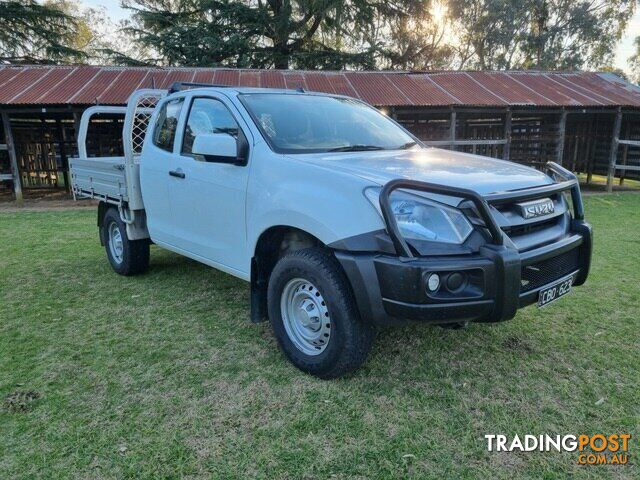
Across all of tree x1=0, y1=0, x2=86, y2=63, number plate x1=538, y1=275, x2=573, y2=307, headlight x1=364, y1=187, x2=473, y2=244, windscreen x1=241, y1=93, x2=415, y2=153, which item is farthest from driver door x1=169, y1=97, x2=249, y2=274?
tree x1=0, y1=0, x2=86, y2=63

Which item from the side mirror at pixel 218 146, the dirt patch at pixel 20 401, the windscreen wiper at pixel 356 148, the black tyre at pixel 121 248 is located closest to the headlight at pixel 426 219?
the windscreen wiper at pixel 356 148

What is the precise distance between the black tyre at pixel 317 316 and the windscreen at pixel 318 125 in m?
0.92

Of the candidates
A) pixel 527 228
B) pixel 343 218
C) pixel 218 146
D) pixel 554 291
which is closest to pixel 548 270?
pixel 554 291

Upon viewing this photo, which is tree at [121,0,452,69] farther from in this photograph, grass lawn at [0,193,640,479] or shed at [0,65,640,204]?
grass lawn at [0,193,640,479]

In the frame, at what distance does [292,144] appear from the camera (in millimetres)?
3463

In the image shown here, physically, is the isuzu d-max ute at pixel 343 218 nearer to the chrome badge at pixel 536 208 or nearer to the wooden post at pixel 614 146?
the chrome badge at pixel 536 208

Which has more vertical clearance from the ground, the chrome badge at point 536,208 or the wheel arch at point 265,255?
the chrome badge at point 536,208

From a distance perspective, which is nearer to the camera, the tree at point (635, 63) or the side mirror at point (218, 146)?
the side mirror at point (218, 146)

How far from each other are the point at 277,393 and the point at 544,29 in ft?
113

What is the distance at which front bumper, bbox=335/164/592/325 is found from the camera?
2486 mm

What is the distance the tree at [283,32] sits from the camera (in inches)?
849

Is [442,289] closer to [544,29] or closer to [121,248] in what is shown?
[121,248]

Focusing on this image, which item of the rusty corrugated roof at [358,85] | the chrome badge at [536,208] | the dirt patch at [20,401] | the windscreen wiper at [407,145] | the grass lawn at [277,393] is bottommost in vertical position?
the grass lawn at [277,393]

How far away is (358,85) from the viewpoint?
13961 millimetres
